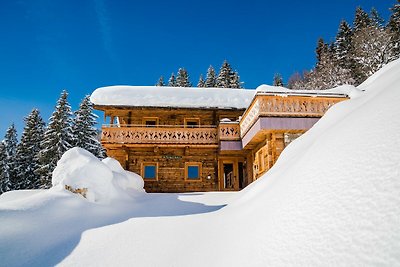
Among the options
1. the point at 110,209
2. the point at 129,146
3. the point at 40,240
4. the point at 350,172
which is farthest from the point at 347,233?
the point at 129,146

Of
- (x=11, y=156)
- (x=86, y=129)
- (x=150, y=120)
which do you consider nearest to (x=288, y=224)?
(x=150, y=120)

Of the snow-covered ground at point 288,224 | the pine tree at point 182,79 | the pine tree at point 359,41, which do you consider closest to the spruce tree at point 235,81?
the pine tree at point 182,79

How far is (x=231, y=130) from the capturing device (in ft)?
59.1

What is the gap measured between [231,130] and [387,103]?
1467 cm

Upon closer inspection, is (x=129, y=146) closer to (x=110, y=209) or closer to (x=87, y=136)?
(x=110, y=209)

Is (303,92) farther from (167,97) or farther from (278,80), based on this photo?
(278,80)

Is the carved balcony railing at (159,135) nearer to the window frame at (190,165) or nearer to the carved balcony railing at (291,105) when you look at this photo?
the window frame at (190,165)

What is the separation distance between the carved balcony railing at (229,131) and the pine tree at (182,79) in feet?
126

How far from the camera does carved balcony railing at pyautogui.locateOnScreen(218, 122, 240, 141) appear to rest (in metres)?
17.9

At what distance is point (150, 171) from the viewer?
19531 millimetres

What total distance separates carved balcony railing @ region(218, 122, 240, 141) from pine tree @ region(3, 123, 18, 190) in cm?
2508

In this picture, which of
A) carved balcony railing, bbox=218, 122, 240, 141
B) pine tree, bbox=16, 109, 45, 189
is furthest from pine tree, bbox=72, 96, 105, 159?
carved balcony railing, bbox=218, 122, 240, 141

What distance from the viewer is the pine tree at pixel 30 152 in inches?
1238

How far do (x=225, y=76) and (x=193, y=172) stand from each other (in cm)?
3401
